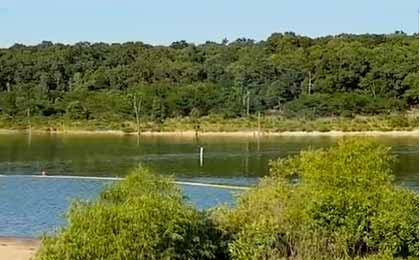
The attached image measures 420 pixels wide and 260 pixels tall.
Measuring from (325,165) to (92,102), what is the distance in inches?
3059

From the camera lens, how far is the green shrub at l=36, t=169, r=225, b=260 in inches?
598

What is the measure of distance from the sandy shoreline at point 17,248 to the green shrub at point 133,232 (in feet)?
18.4

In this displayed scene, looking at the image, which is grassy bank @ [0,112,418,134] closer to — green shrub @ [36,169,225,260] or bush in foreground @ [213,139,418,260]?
bush in foreground @ [213,139,418,260]

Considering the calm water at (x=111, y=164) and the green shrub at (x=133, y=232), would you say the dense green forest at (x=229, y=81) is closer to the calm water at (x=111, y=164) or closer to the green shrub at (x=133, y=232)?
the calm water at (x=111, y=164)

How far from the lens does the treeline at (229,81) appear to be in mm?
90000

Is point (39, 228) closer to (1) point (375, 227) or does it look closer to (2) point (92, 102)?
(1) point (375, 227)

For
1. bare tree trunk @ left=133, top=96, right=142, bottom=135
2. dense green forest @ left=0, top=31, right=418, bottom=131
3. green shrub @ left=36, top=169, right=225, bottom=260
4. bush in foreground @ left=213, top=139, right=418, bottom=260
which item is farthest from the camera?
bare tree trunk @ left=133, top=96, right=142, bottom=135

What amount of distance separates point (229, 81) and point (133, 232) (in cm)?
8499

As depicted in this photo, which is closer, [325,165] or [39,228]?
[325,165]

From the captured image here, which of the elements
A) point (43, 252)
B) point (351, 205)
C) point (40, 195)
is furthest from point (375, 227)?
point (40, 195)

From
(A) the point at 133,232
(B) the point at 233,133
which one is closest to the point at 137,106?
(B) the point at 233,133

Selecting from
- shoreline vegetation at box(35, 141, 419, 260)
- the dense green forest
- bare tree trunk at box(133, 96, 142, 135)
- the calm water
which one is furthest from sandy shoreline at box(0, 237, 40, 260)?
bare tree trunk at box(133, 96, 142, 135)

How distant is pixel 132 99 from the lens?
94875mm

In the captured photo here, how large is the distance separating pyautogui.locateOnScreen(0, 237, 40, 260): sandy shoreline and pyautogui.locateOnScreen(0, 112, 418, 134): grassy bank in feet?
186
